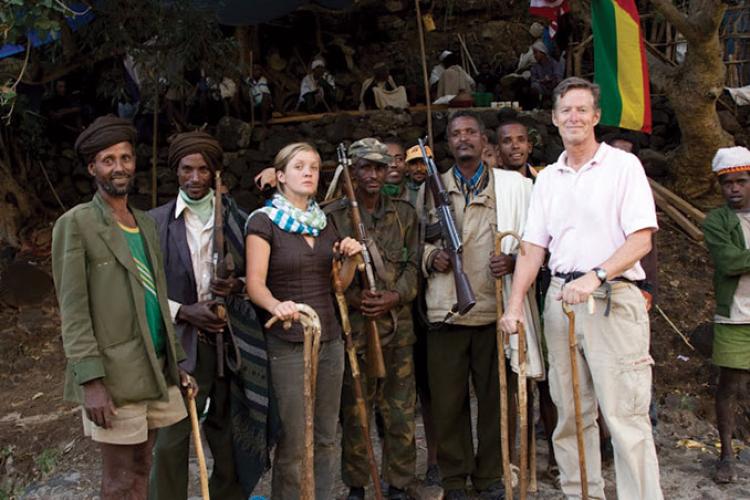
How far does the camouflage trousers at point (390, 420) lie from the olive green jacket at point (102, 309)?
1.32 meters

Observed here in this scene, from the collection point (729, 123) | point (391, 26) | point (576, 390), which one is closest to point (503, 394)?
point (576, 390)

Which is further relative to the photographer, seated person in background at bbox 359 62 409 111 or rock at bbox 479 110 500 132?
→ seated person in background at bbox 359 62 409 111

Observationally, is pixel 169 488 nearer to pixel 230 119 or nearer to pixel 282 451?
pixel 282 451

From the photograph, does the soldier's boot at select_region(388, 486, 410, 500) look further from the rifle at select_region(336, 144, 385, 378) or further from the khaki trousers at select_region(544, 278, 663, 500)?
the khaki trousers at select_region(544, 278, 663, 500)

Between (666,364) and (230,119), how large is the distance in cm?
683

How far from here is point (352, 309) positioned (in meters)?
3.97

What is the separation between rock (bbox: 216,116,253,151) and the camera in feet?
33.6

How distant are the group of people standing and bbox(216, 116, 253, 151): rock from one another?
6.48 m

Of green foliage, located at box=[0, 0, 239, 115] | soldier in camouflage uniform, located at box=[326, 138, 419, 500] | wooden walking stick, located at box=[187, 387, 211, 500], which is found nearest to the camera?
wooden walking stick, located at box=[187, 387, 211, 500]

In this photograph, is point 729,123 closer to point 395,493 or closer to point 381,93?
point 381,93

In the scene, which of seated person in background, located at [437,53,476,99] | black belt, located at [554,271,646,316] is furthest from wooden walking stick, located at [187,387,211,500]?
seated person in background, located at [437,53,476,99]

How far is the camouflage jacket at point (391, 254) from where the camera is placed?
13.0 feet

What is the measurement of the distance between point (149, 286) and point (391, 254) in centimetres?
143

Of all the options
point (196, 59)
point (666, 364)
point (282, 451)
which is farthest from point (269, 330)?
point (196, 59)
